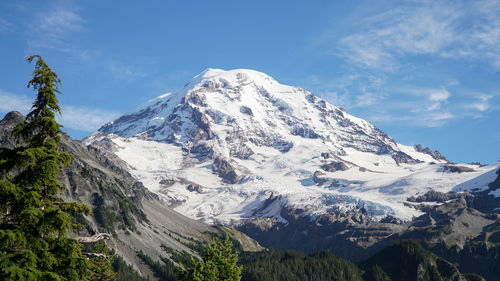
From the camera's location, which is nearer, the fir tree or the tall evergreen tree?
the tall evergreen tree

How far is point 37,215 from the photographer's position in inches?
840

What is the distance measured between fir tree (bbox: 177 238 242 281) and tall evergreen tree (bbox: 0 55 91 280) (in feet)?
41.1

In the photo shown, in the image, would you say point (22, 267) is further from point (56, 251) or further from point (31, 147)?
point (31, 147)

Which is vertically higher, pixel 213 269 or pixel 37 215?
pixel 37 215

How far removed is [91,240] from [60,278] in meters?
3.04

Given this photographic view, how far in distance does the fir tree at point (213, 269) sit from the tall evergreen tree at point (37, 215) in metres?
12.5

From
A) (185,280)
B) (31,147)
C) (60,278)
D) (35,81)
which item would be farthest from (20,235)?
(185,280)

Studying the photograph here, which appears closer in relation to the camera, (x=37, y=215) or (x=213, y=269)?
(x=37, y=215)

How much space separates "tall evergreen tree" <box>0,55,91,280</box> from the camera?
67.6 ft

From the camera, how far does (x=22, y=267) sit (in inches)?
796

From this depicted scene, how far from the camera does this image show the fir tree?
34.2 meters

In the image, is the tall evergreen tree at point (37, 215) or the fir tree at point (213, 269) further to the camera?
the fir tree at point (213, 269)

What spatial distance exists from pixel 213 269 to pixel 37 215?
1622 centimetres

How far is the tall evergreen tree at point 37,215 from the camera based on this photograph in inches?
811
